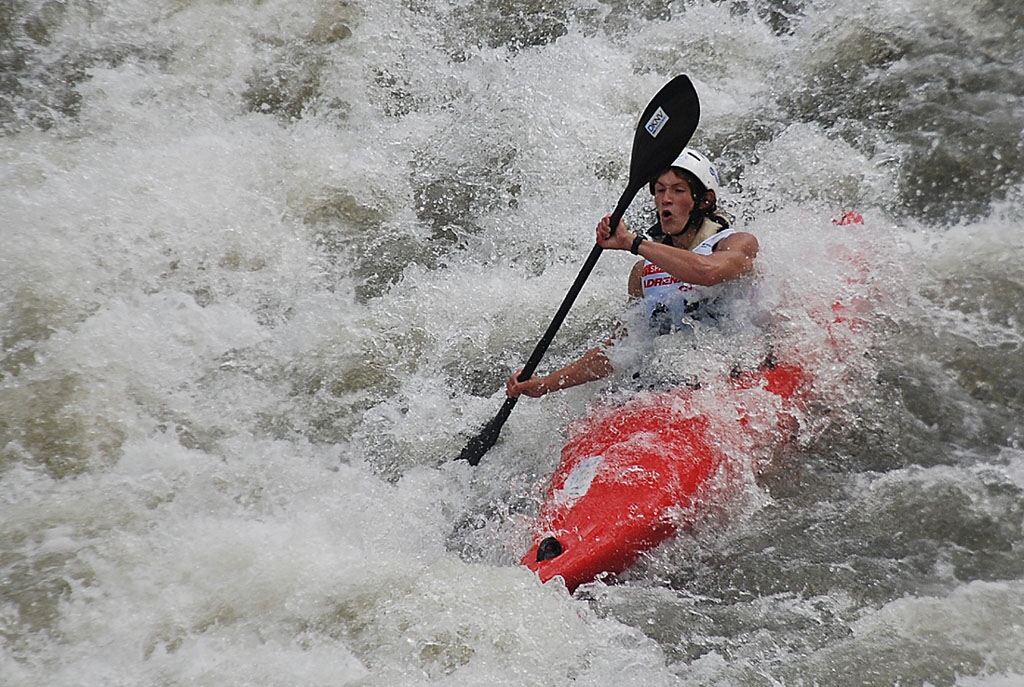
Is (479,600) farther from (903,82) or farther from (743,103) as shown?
(903,82)

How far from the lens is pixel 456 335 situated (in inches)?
164

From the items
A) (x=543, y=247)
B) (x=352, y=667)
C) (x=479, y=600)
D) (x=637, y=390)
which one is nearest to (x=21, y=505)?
(x=352, y=667)

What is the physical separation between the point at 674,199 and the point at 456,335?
1.17 m

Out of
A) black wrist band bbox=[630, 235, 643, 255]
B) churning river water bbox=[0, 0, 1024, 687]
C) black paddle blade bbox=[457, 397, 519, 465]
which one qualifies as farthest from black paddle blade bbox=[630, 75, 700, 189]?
black paddle blade bbox=[457, 397, 519, 465]

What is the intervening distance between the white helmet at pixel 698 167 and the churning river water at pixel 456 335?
1.34ft

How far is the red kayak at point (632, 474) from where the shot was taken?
295 cm

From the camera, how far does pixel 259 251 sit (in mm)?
4344

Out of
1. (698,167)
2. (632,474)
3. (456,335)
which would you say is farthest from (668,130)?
(456,335)

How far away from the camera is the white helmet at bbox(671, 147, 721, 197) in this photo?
135 inches

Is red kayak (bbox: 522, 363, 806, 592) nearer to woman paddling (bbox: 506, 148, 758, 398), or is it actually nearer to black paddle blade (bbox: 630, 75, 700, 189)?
woman paddling (bbox: 506, 148, 758, 398)

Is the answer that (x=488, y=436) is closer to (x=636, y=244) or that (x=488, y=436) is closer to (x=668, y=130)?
(x=636, y=244)

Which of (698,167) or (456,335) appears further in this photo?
(456,335)

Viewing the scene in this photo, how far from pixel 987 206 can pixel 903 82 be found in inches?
36.9

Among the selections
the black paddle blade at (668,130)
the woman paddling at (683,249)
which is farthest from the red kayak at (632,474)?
the black paddle blade at (668,130)
